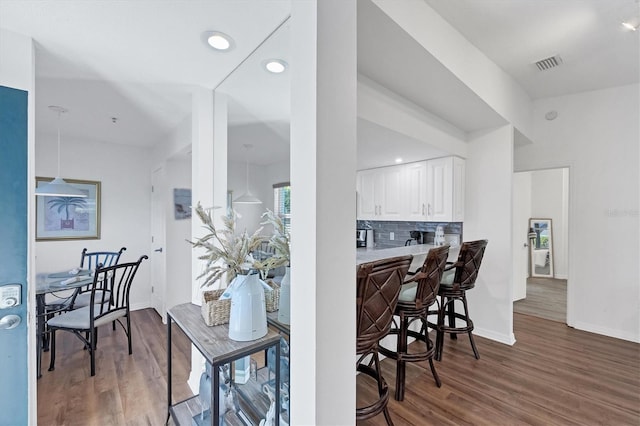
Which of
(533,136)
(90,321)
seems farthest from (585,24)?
(90,321)

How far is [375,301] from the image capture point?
59.2 inches

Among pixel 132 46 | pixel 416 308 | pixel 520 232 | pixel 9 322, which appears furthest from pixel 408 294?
→ pixel 520 232

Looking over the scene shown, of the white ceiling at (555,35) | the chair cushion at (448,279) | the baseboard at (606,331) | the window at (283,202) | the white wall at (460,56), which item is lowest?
the baseboard at (606,331)

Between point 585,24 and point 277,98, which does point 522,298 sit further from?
point 277,98

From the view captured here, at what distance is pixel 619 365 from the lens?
8.49 feet

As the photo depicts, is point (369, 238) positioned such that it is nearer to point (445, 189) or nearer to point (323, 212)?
point (445, 189)

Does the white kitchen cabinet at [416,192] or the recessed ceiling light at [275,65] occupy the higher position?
the recessed ceiling light at [275,65]

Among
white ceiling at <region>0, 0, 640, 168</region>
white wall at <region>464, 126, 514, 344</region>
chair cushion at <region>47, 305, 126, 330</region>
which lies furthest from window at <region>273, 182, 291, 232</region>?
white wall at <region>464, 126, 514, 344</region>

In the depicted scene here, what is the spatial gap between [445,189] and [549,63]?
1547mm

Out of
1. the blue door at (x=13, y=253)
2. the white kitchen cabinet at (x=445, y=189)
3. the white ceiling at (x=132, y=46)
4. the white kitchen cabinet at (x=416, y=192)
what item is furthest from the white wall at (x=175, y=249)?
the white kitchen cabinet at (x=445, y=189)

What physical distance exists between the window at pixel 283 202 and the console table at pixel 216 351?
1.91 feet

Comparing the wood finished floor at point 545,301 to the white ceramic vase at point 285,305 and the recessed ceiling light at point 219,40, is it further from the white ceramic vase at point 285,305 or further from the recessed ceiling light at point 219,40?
the recessed ceiling light at point 219,40

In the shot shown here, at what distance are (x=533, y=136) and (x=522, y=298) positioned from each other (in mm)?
2722

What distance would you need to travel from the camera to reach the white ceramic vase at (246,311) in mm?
1251
